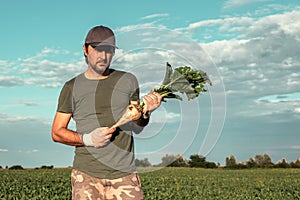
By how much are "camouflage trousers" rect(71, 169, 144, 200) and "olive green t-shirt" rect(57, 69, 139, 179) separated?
1.8 inches

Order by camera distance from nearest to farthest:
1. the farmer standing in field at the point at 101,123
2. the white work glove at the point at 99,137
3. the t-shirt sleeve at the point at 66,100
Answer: the white work glove at the point at 99,137 → the farmer standing in field at the point at 101,123 → the t-shirt sleeve at the point at 66,100

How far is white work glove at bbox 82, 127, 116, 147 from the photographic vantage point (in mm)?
4207

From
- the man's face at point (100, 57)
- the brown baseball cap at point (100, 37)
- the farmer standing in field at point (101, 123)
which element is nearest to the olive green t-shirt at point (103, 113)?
the farmer standing in field at point (101, 123)

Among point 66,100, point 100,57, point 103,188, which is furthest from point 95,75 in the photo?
point 103,188

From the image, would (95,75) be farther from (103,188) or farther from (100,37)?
(103,188)

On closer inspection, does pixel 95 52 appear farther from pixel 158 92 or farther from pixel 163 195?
pixel 163 195

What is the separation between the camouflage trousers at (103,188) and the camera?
4.29m

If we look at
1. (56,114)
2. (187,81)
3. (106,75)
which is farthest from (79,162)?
(187,81)

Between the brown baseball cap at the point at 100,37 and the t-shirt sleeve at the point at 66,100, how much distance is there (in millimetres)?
459

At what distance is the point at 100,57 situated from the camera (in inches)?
174

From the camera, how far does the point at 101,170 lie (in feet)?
14.2

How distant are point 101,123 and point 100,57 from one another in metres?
0.57

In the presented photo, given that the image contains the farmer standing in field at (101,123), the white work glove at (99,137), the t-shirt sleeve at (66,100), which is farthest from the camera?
the t-shirt sleeve at (66,100)

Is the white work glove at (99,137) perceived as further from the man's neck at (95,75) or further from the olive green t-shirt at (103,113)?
the man's neck at (95,75)
